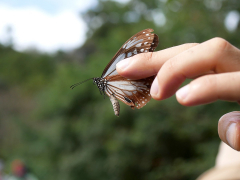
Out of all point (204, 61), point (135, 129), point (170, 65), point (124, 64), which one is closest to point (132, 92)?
point (124, 64)

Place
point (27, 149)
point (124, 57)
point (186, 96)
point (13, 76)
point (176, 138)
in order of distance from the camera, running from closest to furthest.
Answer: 1. point (186, 96)
2. point (124, 57)
3. point (176, 138)
4. point (27, 149)
5. point (13, 76)

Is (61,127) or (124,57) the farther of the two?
(61,127)

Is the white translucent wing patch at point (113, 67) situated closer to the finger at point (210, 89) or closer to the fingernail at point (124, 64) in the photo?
the fingernail at point (124, 64)

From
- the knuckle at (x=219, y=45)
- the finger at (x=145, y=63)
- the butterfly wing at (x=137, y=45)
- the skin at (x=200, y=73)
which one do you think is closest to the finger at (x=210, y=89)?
the skin at (x=200, y=73)

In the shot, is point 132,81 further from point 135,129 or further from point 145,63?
point 135,129

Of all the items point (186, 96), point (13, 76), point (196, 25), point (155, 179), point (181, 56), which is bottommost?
point (155, 179)

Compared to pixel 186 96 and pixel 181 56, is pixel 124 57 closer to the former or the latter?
pixel 181 56

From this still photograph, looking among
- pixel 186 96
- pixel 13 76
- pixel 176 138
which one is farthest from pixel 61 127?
pixel 13 76
